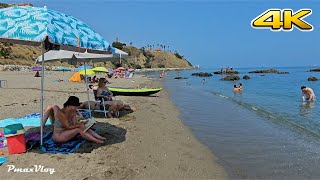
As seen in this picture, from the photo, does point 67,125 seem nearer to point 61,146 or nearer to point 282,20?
point 61,146

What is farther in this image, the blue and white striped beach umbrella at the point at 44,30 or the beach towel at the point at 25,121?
the beach towel at the point at 25,121

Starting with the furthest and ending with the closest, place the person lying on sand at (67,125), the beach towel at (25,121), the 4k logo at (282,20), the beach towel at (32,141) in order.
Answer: the beach towel at (25,121) < the 4k logo at (282,20) < the person lying on sand at (67,125) < the beach towel at (32,141)

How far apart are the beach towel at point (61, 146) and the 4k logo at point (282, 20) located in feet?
16.6

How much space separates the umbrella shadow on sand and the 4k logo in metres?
4.34

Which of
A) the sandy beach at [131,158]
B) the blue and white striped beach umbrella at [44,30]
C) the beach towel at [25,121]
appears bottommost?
the sandy beach at [131,158]

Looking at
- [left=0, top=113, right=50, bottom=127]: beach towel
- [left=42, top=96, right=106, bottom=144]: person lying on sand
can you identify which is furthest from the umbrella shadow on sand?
[left=0, top=113, right=50, bottom=127]: beach towel

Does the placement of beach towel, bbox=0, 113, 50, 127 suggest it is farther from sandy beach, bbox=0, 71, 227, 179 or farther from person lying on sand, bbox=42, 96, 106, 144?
person lying on sand, bbox=42, 96, 106, 144

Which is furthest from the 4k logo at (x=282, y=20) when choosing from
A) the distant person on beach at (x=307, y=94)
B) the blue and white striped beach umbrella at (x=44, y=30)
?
the distant person on beach at (x=307, y=94)

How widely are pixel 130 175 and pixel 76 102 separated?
2.21 meters

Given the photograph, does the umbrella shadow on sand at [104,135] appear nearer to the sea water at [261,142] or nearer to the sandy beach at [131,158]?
the sandy beach at [131,158]

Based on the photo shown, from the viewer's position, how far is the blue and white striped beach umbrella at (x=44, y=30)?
523cm

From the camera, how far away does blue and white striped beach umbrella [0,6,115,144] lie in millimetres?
5227

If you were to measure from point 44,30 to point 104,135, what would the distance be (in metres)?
3.10

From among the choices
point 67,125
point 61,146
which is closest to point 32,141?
point 61,146
